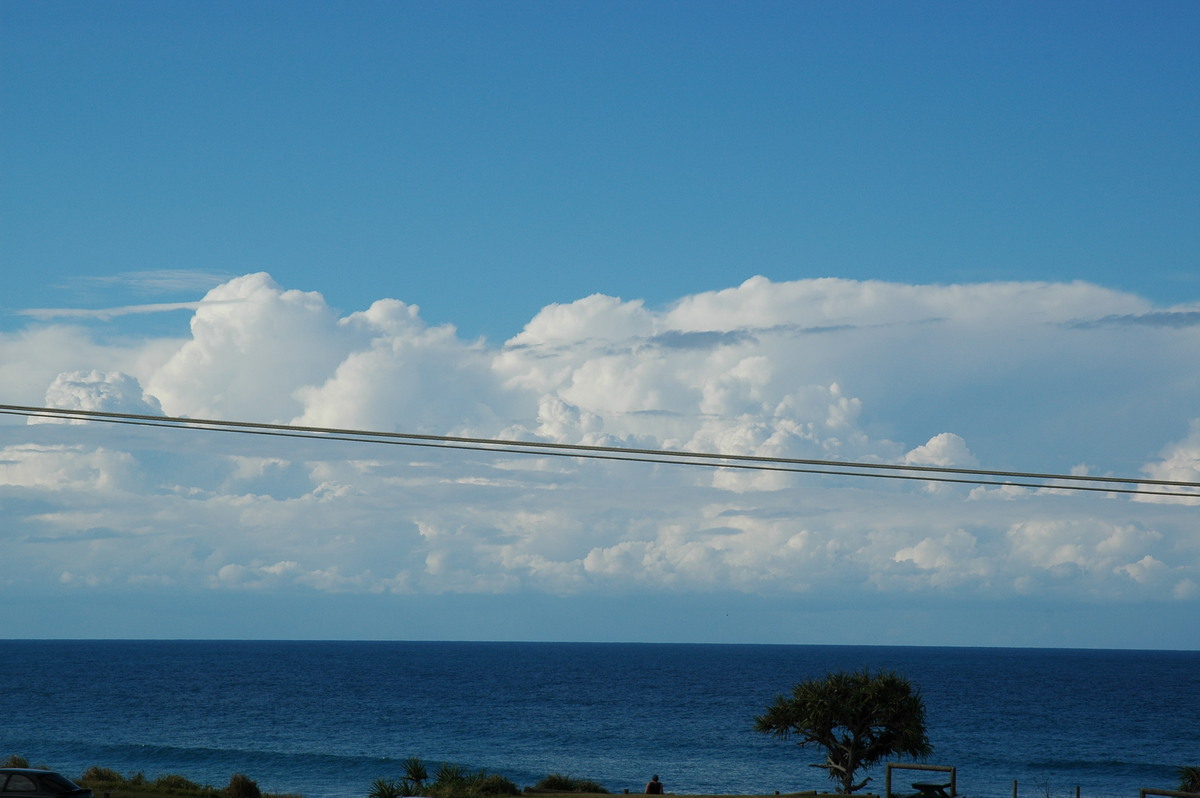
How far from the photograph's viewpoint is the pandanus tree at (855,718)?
138 feet

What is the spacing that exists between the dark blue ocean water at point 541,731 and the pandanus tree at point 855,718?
2394cm

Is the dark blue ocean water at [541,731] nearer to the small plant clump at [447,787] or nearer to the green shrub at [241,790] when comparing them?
the green shrub at [241,790]

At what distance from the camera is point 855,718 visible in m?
42.4

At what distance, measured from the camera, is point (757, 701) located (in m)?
132

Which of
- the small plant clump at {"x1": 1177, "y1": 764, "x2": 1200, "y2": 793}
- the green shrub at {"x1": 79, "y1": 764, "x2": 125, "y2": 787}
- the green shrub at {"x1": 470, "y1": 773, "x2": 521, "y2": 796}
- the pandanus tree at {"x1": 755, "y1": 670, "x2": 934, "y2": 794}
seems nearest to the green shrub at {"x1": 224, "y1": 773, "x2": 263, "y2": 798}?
the green shrub at {"x1": 79, "y1": 764, "x2": 125, "y2": 787}

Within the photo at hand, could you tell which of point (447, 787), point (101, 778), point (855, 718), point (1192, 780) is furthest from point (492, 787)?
point (1192, 780)

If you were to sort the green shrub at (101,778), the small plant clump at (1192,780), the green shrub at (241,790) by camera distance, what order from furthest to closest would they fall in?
the green shrub at (101,778) < the small plant clump at (1192,780) < the green shrub at (241,790)

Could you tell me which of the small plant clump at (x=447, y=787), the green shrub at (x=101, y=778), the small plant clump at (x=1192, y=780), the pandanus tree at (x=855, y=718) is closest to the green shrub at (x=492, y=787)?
the small plant clump at (x=447, y=787)

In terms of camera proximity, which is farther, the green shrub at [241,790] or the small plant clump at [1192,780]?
the small plant clump at [1192,780]

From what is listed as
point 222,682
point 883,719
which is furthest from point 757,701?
point 883,719

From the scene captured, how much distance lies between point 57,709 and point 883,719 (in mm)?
98009

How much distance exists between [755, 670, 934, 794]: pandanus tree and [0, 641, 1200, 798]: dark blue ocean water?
78.5 ft

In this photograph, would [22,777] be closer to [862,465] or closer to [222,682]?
[862,465]

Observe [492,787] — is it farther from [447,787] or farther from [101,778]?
[101,778]
